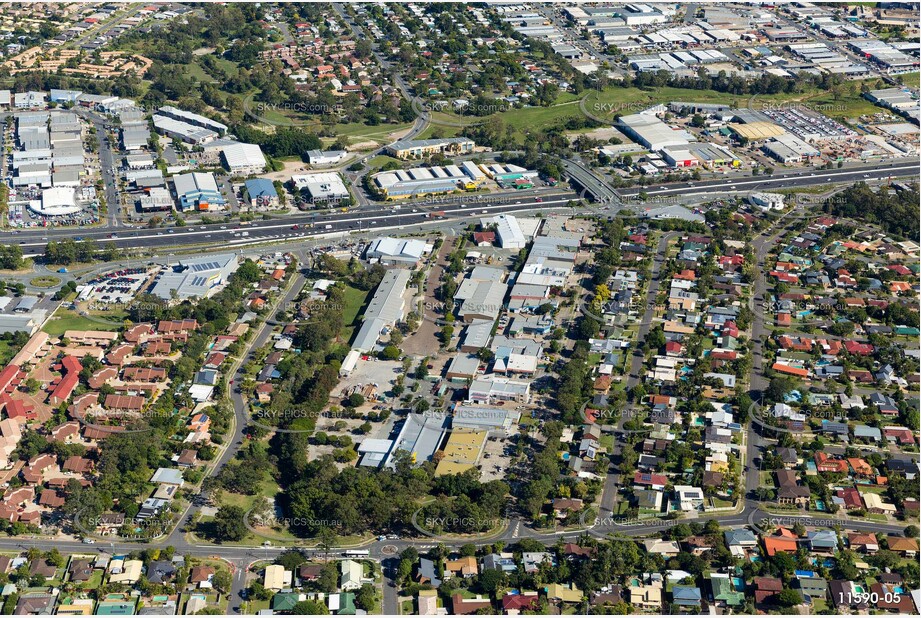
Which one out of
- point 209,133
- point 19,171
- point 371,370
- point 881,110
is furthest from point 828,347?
point 19,171

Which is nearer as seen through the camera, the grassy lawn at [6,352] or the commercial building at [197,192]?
the grassy lawn at [6,352]

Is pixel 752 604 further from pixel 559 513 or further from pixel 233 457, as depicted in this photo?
pixel 233 457

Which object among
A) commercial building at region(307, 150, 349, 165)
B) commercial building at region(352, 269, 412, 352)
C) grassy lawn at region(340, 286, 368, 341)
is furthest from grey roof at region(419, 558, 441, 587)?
commercial building at region(307, 150, 349, 165)

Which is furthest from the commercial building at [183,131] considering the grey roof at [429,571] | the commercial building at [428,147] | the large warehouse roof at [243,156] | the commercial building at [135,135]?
the grey roof at [429,571]

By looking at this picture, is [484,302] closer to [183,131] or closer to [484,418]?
[484,418]

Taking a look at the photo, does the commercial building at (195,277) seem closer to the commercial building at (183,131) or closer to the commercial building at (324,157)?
the commercial building at (324,157)

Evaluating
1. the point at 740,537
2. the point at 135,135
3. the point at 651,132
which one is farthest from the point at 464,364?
the point at 135,135
